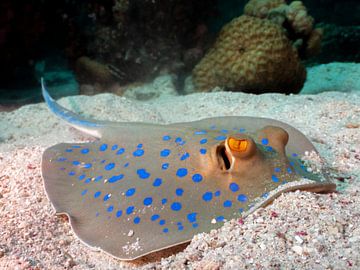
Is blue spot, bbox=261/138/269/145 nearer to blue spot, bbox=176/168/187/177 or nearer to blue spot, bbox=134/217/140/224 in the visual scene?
blue spot, bbox=176/168/187/177

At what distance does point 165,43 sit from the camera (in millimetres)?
7555

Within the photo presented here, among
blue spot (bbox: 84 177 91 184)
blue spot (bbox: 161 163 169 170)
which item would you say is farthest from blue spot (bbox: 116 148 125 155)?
blue spot (bbox: 161 163 169 170)

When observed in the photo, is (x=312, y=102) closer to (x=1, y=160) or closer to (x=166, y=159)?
Result: (x=166, y=159)

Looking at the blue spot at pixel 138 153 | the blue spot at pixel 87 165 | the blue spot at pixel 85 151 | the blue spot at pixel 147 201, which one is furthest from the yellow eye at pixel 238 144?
the blue spot at pixel 85 151

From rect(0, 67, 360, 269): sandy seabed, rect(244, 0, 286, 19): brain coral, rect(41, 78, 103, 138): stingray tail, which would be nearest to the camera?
rect(0, 67, 360, 269): sandy seabed

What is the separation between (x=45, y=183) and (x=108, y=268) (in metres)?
1.18

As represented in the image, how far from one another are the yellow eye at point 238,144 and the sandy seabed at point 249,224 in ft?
1.44

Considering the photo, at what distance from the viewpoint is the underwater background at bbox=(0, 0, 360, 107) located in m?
6.61

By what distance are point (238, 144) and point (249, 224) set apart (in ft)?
1.85

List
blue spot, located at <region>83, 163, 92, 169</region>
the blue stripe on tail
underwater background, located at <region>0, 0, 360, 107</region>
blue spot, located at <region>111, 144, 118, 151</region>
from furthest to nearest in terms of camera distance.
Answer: underwater background, located at <region>0, 0, 360, 107</region>
the blue stripe on tail
blue spot, located at <region>111, 144, 118, 151</region>
blue spot, located at <region>83, 163, 92, 169</region>

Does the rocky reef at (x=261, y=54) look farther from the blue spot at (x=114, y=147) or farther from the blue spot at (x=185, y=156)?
the blue spot at (x=185, y=156)

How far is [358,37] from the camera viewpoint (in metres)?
11.3

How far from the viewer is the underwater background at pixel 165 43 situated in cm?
661

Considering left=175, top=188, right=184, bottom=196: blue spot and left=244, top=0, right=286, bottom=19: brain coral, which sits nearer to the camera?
left=175, top=188, right=184, bottom=196: blue spot
